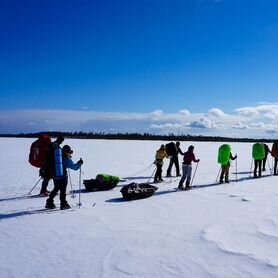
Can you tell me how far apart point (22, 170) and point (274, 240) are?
12.1 m

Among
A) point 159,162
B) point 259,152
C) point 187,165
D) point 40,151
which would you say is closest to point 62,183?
point 40,151

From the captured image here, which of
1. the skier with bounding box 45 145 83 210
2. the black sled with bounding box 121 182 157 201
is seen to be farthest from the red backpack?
the black sled with bounding box 121 182 157 201

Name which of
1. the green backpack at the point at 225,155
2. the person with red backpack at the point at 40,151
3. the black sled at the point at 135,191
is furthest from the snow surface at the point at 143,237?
the green backpack at the point at 225,155

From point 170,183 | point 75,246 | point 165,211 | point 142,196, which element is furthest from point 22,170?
point 75,246

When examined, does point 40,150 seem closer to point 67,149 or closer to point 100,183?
point 67,149

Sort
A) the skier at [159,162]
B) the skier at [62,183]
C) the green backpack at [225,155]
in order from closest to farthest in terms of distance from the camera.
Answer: the skier at [62,183]
the green backpack at [225,155]
the skier at [159,162]

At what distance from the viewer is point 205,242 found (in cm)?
562

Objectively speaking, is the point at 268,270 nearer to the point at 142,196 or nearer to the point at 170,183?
the point at 142,196

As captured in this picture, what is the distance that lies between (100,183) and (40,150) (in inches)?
81.5

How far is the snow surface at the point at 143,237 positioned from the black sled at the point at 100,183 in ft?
1.77

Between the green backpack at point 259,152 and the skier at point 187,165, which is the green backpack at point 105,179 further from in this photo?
the green backpack at point 259,152

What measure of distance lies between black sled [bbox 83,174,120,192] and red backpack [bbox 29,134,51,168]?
1.55 meters

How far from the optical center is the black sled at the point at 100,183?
10.5m

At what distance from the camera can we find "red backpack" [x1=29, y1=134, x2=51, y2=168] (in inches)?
376
